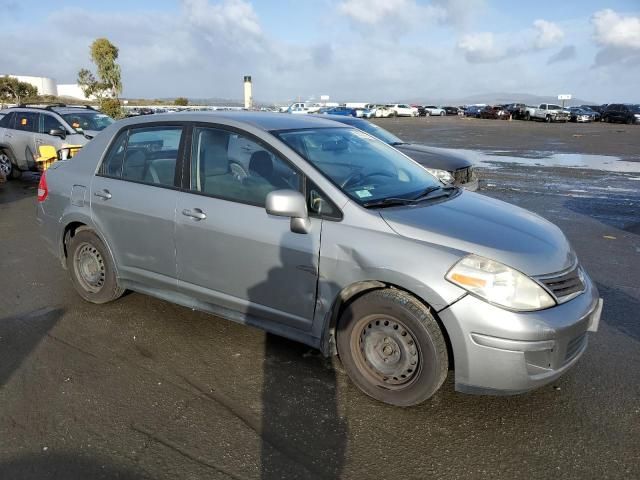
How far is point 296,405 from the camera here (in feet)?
11.0

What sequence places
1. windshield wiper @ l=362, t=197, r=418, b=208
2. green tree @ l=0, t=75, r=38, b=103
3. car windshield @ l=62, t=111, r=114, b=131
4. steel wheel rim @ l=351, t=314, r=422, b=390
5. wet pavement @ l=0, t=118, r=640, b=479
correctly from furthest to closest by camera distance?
1. green tree @ l=0, t=75, r=38, b=103
2. car windshield @ l=62, t=111, r=114, b=131
3. windshield wiper @ l=362, t=197, r=418, b=208
4. steel wheel rim @ l=351, t=314, r=422, b=390
5. wet pavement @ l=0, t=118, r=640, b=479

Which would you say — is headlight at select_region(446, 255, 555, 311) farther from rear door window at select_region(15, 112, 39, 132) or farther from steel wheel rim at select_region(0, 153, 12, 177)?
steel wheel rim at select_region(0, 153, 12, 177)

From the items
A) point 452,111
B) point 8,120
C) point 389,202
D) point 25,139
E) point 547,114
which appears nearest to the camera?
point 389,202

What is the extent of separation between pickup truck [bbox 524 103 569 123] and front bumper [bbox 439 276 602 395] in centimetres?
5504

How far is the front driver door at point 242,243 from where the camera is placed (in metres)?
3.55

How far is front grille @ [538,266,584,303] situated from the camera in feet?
10.2

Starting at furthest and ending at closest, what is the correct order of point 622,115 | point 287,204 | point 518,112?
1. point 518,112
2. point 622,115
3. point 287,204

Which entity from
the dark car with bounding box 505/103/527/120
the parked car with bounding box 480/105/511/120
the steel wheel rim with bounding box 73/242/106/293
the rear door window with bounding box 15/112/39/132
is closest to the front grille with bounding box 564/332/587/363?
the steel wheel rim with bounding box 73/242/106/293

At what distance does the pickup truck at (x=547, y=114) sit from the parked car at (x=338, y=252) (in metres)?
53.7

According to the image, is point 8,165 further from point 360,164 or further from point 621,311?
point 621,311

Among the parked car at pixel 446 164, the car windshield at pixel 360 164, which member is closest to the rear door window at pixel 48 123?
the parked car at pixel 446 164

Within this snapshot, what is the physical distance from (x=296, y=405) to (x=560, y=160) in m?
17.2

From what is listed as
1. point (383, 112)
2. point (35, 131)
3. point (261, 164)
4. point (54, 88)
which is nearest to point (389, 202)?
point (261, 164)

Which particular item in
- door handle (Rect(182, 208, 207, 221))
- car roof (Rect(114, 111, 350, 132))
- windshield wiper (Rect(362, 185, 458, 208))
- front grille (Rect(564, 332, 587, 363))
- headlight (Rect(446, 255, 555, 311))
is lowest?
front grille (Rect(564, 332, 587, 363))
